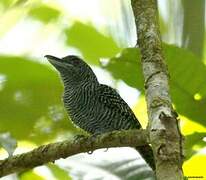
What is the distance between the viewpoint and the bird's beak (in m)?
3.85

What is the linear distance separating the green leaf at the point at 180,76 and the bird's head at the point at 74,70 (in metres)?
1.31

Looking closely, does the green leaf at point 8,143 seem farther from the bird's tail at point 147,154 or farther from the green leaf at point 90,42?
the bird's tail at point 147,154

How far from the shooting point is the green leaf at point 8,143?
104 inches

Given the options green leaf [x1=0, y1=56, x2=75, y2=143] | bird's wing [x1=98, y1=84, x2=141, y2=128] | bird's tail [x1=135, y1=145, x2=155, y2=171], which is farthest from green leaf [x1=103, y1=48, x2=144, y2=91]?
bird's wing [x1=98, y1=84, x2=141, y2=128]

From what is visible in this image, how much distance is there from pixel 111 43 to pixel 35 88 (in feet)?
1.87

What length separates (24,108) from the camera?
2.85 meters

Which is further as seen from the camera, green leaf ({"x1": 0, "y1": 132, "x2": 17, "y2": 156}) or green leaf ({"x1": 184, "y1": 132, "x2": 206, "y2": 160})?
green leaf ({"x1": 184, "y1": 132, "x2": 206, "y2": 160})

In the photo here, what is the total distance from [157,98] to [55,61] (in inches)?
78.0

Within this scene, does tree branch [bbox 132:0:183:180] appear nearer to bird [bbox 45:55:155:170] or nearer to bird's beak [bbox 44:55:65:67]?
bird's beak [bbox 44:55:65:67]

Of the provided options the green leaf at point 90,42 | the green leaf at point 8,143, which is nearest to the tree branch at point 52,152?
the green leaf at point 8,143

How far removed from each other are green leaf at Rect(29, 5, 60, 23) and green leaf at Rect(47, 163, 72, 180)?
102 centimetres

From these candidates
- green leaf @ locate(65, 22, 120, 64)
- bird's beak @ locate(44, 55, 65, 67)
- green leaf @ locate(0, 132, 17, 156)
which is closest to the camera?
green leaf @ locate(0, 132, 17, 156)

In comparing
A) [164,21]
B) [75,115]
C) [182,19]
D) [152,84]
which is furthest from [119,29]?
[75,115]

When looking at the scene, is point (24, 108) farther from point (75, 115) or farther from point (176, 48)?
point (75, 115)
